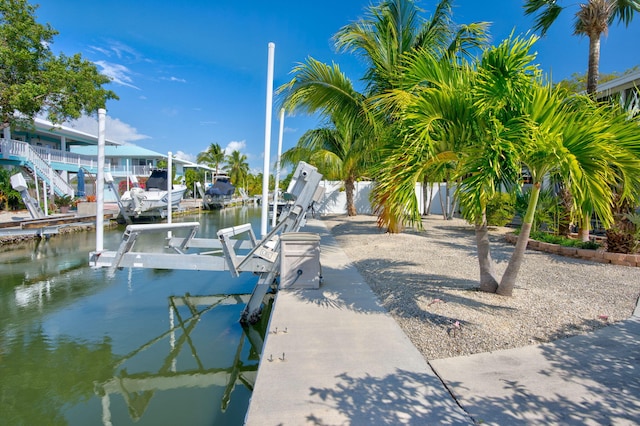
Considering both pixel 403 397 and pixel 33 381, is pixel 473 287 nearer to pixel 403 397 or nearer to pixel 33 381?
pixel 403 397

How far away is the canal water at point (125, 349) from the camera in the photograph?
3.56 m

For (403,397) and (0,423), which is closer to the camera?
(403,397)

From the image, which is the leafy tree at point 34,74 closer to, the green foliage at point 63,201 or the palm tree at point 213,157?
the green foliage at point 63,201

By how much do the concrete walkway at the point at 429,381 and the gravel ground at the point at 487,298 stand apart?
0.70 feet

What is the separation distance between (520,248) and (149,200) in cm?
1866

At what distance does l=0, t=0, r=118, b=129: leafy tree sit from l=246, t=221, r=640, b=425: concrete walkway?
631 inches

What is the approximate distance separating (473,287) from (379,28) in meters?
8.11

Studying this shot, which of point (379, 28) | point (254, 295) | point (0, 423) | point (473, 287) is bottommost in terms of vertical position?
point (0, 423)

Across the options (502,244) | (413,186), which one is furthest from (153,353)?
(502,244)

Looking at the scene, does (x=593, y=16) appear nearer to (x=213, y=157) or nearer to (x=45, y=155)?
(x=45, y=155)

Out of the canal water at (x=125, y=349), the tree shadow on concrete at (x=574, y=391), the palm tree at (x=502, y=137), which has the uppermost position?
the palm tree at (x=502, y=137)

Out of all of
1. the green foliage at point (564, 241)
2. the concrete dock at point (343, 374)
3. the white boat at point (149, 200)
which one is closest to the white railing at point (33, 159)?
the white boat at point (149, 200)

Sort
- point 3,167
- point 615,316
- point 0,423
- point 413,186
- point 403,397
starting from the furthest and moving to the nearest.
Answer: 1. point 3,167
2. point 615,316
3. point 413,186
4. point 0,423
5. point 403,397

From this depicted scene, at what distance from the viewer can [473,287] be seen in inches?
209
